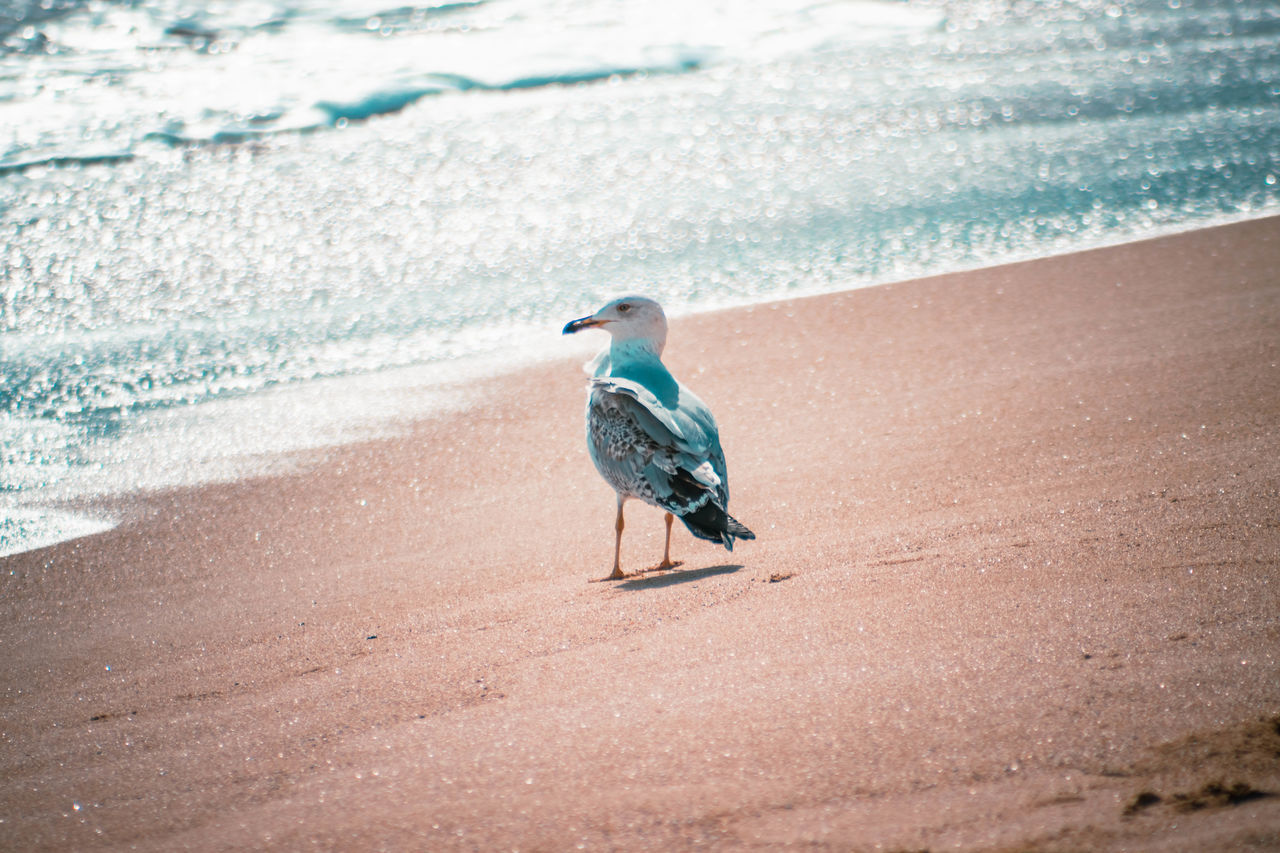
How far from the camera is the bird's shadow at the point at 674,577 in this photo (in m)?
3.92

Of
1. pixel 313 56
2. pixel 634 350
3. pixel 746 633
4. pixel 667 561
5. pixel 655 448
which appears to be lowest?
pixel 667 561

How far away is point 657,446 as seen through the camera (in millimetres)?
4137

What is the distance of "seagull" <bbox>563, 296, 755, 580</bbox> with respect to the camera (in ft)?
12.9

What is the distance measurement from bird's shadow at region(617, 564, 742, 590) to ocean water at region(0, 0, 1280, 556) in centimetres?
249

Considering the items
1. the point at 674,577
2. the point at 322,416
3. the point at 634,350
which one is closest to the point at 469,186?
the point at 322,416

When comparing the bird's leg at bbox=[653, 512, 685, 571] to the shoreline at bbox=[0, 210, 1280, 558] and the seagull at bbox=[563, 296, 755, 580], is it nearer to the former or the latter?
the seagull at bbox=[563, 296, 755, 580]

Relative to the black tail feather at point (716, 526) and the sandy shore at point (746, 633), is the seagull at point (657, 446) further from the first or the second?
the sandy shore at point (746, 633)

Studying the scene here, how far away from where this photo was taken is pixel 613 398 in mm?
4352

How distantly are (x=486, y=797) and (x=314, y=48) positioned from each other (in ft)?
51.7

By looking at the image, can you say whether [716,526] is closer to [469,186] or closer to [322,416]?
[322,416]

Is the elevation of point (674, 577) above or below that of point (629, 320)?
below

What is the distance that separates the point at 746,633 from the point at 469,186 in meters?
7.99

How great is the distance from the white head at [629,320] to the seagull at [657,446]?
0.05ft

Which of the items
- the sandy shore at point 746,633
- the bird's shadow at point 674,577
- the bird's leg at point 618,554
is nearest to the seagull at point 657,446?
the bird's leg at point 618,554
